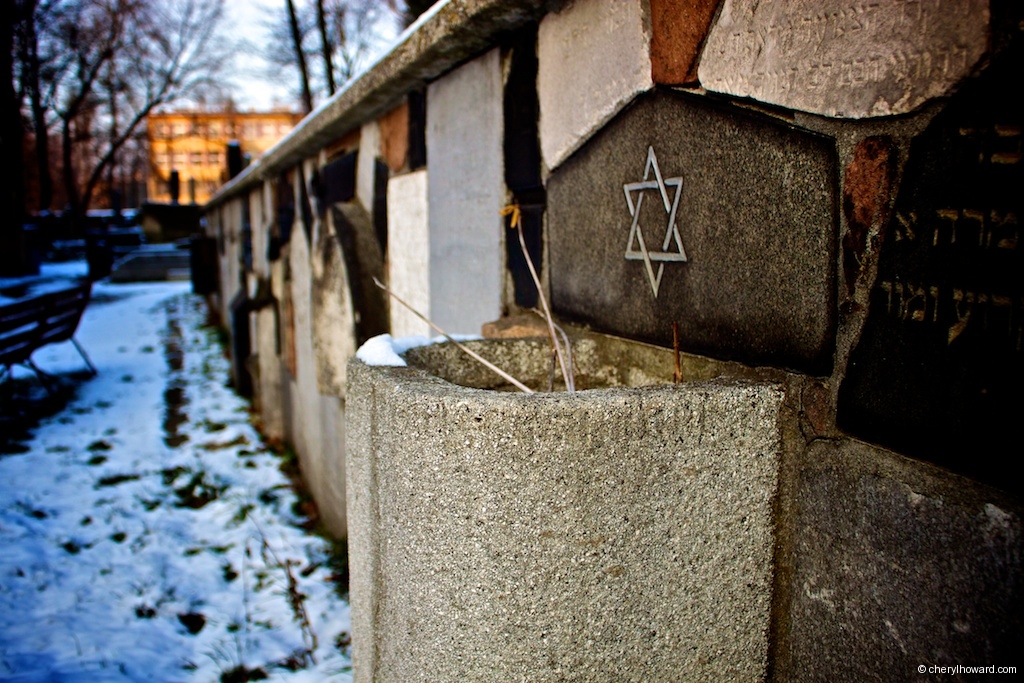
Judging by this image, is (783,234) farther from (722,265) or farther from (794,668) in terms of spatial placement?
(794,668)

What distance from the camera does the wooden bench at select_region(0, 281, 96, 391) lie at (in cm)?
552

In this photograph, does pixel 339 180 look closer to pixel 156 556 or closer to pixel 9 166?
pixel 156 556

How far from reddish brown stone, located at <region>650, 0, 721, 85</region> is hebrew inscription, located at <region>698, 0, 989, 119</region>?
1.4 inches

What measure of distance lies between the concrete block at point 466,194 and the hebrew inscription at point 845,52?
0.97 meters

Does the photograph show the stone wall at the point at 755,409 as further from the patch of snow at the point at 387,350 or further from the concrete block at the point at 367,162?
the concrete block at the point at 367,162

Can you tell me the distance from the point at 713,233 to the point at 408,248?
176 centimetres

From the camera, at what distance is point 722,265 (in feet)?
3.94

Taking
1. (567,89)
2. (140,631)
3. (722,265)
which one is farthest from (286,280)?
(722,265)

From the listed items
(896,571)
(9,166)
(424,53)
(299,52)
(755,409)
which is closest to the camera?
(896,571)

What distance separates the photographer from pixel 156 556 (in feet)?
10.7

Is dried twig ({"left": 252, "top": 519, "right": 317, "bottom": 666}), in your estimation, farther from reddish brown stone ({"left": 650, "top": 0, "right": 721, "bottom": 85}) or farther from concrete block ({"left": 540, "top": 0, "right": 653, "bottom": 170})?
reddish brown stone ({"left": 650, "top": 0, "right": 721, "bottom": 85})

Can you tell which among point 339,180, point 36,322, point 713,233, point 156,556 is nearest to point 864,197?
point 713,233

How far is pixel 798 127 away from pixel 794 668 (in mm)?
805

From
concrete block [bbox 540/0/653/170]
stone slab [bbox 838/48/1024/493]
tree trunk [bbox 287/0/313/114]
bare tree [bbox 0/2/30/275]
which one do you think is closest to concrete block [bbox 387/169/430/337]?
concrete block [bbox 540/0/653/170]
